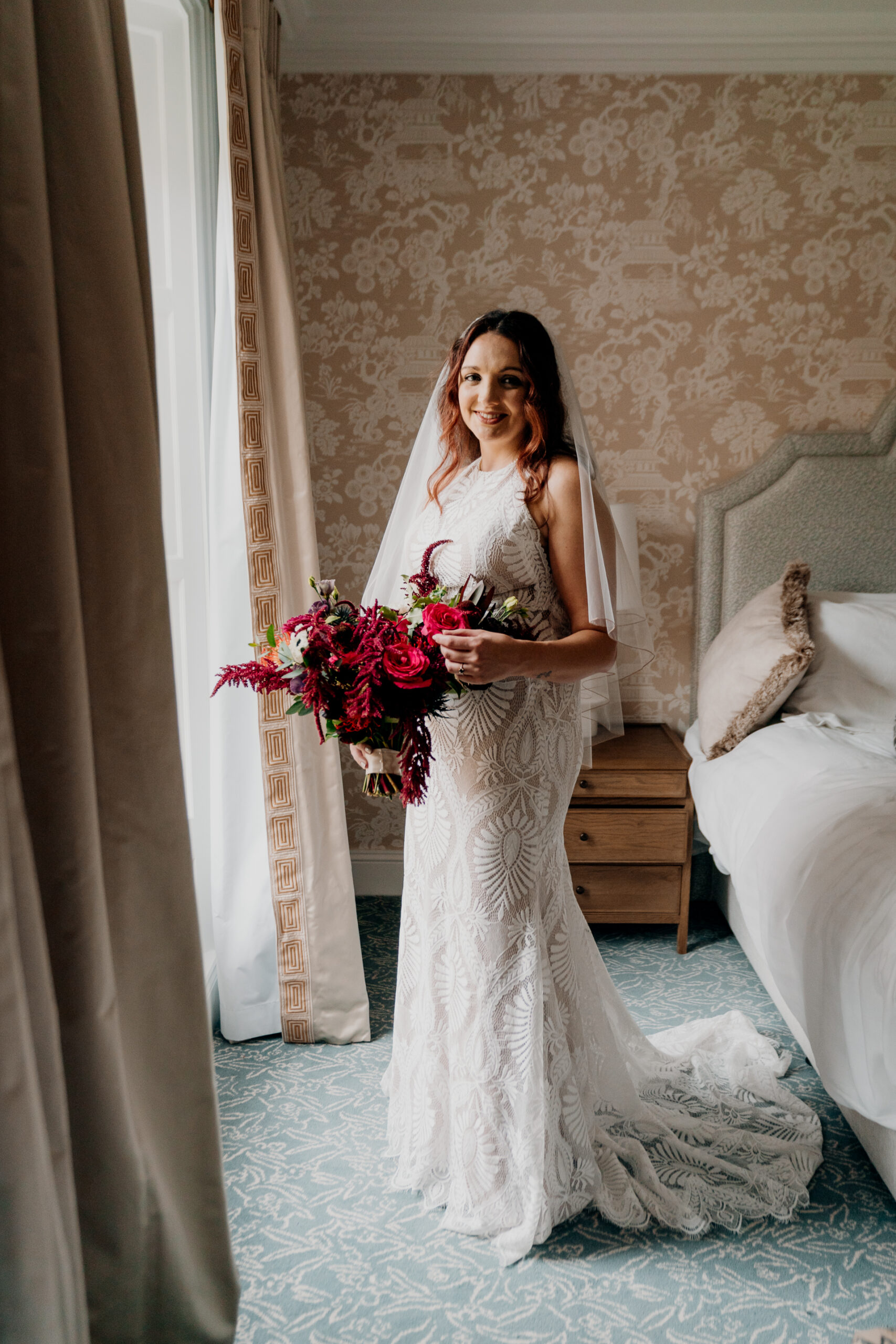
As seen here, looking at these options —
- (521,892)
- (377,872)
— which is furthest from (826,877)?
(377,872)

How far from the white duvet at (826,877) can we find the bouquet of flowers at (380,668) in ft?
2.80

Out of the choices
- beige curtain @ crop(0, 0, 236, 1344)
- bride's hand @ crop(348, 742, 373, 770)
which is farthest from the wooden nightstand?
beige curtain @ crop(0, 0, 236, 1344)

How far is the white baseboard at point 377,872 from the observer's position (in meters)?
3.47

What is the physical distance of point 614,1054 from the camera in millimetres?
1938

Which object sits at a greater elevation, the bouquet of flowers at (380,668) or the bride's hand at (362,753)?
the bouquet of flowers at (380,668)

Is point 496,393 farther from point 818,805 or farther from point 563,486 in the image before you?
point 818,805

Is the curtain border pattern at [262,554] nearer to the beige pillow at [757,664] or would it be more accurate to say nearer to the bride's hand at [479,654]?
the bride's hand at [479,654]

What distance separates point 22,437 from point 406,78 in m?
2.88

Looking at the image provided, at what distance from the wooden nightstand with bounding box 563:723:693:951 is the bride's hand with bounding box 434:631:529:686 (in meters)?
1.39

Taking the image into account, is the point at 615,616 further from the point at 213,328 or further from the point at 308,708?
the point at 213,328

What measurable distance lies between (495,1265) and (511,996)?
472mm

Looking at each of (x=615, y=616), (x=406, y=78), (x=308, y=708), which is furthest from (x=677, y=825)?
(x=406, y=78)

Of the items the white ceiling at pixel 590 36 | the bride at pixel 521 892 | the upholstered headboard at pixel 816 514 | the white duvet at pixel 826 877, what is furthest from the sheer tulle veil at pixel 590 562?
the white ceiling at pixel 590 36

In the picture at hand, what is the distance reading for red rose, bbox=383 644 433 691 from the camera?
1508 millimetres
